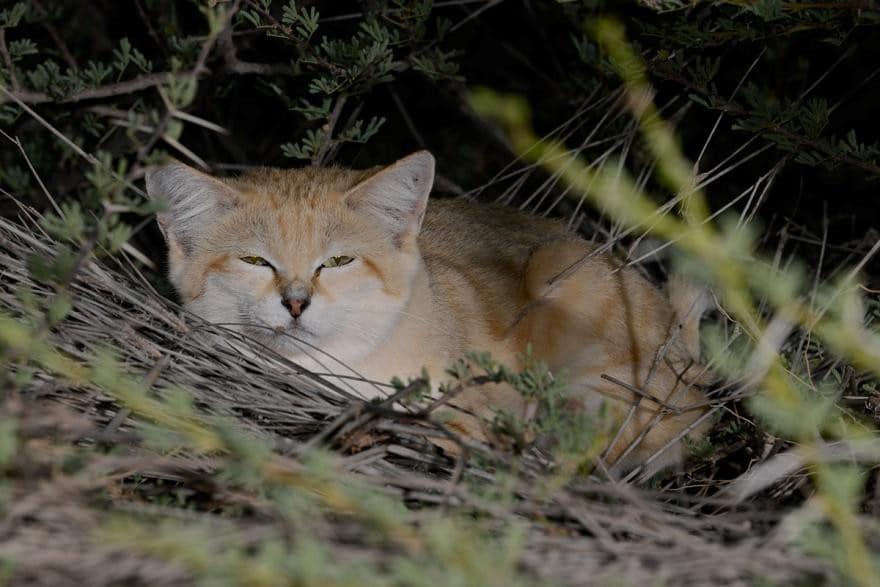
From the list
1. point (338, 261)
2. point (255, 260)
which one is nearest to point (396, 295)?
point (338, 261)

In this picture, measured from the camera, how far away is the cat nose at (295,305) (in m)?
3.00

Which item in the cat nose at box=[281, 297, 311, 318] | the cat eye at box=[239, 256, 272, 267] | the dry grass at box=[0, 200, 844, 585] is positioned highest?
the cat eye at box=[239, 256, 272, 267]

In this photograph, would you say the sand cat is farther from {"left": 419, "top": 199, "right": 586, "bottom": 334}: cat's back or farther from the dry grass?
the dry grass

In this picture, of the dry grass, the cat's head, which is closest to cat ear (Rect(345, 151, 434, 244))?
the cat's head

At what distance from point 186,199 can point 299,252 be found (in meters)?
0.40

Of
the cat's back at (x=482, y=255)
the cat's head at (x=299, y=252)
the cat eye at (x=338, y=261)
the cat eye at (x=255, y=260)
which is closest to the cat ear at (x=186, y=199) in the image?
the cat's head at (x=299, y=252)

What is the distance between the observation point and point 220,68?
4145 millimetres

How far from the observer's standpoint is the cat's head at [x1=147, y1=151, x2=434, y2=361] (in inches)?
121

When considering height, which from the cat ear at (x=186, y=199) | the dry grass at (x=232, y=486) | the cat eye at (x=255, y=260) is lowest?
the dry grass at (x=232, y=486)

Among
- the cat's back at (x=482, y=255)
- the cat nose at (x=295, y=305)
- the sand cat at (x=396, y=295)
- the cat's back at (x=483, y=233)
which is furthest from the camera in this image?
the cat's back at (x=483, y=233)

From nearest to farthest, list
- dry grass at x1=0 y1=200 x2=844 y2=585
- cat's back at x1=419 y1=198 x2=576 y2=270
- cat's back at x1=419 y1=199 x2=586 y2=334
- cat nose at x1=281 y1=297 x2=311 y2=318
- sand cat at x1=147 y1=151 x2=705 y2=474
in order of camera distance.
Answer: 1. dry grass at x1=0 y1=200 x2=844 y2=585
2. cat nose at x1=281 y1=297 x2=311 y2=318
3. sand cat at x1=147 y1=151 x2=705 y2=474
4. cat's back at x1=419 y1=199 x2=586 y2=334
5. cat's back at x1=419 y1=198 x2=576 y2=270

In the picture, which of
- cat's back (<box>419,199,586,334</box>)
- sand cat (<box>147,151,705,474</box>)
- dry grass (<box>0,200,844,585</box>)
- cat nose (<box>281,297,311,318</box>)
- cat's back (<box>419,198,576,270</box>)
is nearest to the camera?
dry grass (<box>0,200,844,585</box>)

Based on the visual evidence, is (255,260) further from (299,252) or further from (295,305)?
(295,305)

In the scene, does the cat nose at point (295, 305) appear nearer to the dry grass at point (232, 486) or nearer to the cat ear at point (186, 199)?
the dry grass at point (232, 486)
